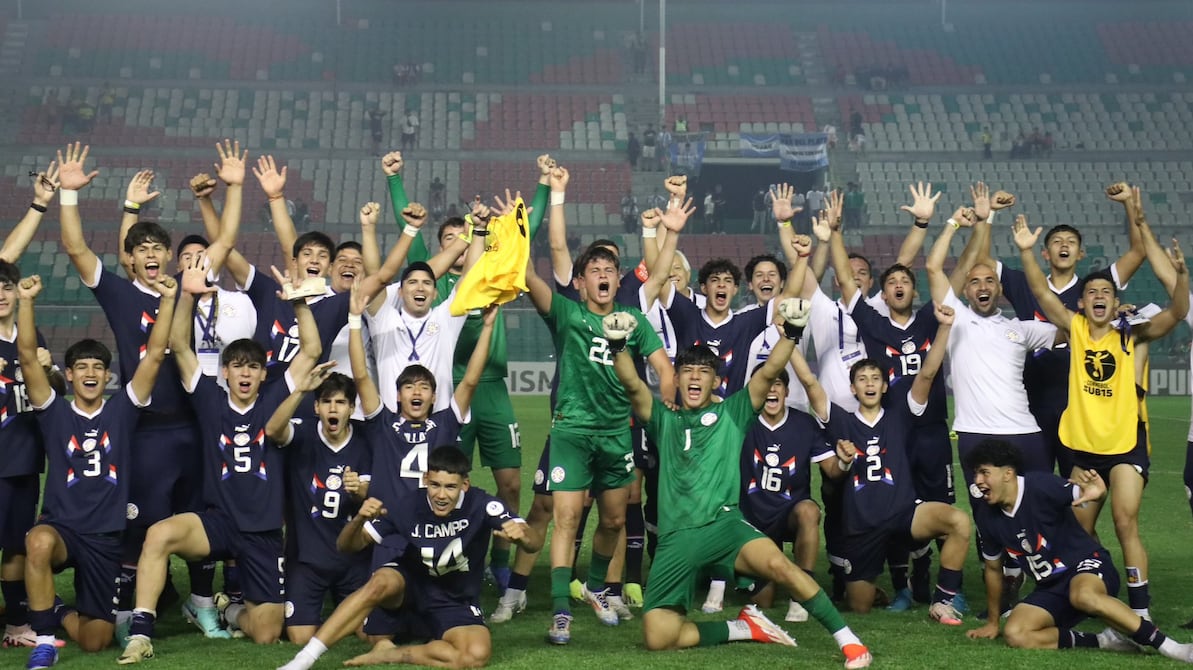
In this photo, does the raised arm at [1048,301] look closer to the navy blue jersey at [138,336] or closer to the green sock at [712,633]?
the green sock at [712,633]

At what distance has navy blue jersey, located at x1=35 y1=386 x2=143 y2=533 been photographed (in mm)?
7133

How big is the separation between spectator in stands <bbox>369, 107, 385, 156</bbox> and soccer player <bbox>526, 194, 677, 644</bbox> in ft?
109

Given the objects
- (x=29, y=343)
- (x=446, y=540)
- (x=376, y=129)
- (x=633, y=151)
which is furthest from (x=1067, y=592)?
(x=376, y=129)

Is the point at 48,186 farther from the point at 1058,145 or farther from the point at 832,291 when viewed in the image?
the point at 1058,145

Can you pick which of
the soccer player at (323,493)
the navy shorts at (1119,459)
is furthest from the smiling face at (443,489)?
the navy shorts at (1119,459)

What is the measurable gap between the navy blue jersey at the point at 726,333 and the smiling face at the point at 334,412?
2.33 m

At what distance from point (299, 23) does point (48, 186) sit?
3905 centimetres

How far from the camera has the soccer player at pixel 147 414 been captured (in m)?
7.56

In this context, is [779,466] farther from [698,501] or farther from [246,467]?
[246,467]

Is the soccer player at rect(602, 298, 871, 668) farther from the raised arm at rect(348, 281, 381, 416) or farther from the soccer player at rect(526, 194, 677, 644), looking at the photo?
the raised arm at rect(348, 281, 381, 416)

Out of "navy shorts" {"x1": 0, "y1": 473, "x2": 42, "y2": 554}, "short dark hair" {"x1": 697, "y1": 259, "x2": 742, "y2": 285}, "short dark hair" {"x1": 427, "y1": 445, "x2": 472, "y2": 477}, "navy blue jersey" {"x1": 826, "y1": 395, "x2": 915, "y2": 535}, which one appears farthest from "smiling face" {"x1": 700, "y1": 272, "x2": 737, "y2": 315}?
"navy shorts" {"x1": 0, "y1": 473, "x2": 42, "y2": 554}

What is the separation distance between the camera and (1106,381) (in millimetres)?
7938

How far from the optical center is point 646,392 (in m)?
7.29

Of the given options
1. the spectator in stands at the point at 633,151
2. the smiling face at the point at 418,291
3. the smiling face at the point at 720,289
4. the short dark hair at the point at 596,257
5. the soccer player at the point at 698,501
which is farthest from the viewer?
the spectator in stands at the point at 633,151
